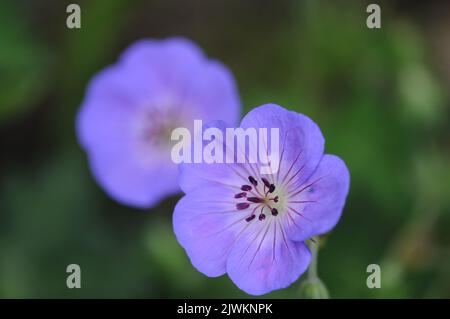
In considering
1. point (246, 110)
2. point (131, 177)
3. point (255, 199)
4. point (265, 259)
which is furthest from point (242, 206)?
point (246, 110)

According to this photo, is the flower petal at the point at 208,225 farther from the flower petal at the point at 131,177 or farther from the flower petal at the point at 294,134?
the flower petal at the point at 131,177

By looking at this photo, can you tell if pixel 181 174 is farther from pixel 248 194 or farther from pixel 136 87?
pixel 136 87

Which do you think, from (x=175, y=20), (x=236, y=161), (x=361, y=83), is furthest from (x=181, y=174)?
(x=175, y=20)

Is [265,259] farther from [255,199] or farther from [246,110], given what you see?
[246,110]

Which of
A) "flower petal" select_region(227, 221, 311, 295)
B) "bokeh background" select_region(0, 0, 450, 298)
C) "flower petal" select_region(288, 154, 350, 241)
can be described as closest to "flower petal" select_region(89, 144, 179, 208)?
"bokeh background" select_region(0, 0, 450, 298)

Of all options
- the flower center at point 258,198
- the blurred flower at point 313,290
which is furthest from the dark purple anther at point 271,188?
the blurred flower at point 313,290

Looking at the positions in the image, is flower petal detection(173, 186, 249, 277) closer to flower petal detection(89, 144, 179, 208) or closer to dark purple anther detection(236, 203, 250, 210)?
dark purple anther detection(236, 203, 250, 210)
